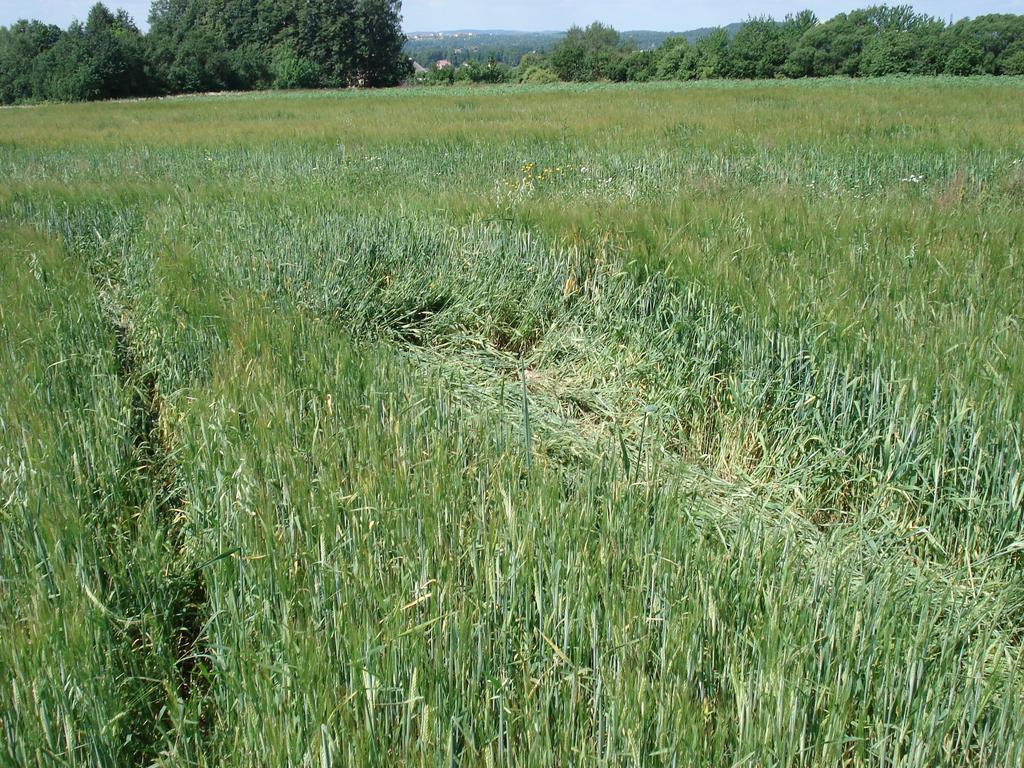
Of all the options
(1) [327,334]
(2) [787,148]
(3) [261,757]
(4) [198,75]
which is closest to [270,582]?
(3) [261,757]

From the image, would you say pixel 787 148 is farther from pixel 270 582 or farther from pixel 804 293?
pixel 270 582

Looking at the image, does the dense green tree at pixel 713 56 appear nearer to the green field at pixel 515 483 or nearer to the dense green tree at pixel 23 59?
the dense green tree at pixel 23 59

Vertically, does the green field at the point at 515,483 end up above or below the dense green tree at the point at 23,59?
below

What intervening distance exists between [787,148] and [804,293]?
607 cm

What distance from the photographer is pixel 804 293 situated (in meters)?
3.46

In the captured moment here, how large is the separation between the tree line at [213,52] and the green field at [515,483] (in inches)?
1908

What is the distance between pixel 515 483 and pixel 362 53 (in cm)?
6505

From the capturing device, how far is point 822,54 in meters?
41.9

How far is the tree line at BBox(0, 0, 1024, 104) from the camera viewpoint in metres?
41.0

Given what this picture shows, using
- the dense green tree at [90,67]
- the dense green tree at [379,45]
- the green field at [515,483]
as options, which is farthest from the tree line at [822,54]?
the green field at [515,483]

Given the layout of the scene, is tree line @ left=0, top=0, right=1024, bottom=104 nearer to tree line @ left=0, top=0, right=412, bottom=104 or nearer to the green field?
tree line @ left=0, top=0, right=412, bottom=104

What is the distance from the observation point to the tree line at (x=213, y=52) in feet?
151

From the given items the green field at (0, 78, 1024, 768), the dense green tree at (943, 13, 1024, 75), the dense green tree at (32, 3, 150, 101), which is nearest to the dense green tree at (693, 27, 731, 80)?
the dense green tree at (943, 13, 1024, 75)

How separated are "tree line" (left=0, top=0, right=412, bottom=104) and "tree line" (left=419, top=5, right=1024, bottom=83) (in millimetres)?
11491
